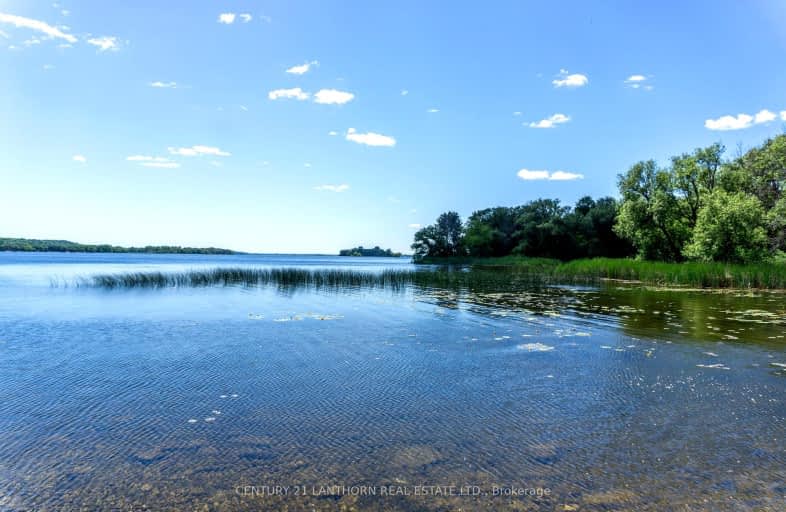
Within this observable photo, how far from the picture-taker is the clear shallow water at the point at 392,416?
13.1ft

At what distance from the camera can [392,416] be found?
580cm

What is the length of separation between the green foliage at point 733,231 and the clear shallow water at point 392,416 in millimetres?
23872

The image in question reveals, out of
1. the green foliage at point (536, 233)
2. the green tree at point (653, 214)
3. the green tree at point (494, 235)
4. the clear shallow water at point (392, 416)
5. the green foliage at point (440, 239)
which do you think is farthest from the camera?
the green foliage at point (440, 239)

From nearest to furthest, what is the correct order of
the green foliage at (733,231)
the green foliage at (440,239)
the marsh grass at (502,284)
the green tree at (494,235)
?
1. the marsh grass at (502,284)
2. the green foliage at (733,231)
3. the green tree at (494,235)
4. the green foliage at (440,239)

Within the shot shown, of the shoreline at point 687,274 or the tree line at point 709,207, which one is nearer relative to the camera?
the shoreline at point 687,274

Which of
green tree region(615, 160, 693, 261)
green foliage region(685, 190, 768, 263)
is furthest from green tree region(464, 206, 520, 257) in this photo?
green foliage region(685, 190, 768, 263)

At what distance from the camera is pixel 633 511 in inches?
143

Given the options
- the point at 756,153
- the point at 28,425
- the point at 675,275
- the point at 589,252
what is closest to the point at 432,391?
the point at 28,425

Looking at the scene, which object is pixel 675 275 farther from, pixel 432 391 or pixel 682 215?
pixel 432 391

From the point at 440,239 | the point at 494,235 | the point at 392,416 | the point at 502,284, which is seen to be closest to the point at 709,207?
the point at 502,284

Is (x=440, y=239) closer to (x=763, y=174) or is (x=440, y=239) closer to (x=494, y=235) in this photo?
(x=494, y=235)

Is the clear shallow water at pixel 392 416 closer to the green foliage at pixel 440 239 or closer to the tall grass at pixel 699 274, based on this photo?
the tall grass at pixel 699 274

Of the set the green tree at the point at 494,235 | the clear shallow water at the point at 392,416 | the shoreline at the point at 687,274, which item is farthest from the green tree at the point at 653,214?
the green tree at the point at 494,235

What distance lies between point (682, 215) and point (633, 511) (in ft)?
148
